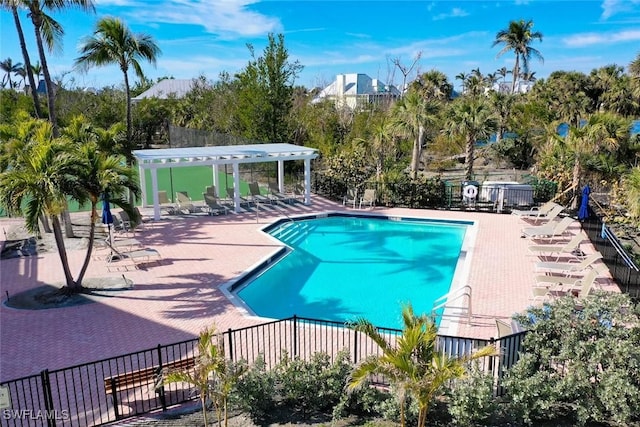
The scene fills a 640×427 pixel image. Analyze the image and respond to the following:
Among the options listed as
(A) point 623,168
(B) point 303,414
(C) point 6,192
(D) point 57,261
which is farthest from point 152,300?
(A) point 623,168

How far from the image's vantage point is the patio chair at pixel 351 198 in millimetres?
21834

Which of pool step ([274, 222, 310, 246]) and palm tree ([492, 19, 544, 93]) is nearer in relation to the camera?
pool step ([274, 222, 310, 246])

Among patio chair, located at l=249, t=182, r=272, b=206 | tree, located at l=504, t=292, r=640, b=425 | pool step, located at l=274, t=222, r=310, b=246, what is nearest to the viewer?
tree, located at l=504, t=292, r=640, b=425

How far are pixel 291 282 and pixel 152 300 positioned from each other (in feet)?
12.9

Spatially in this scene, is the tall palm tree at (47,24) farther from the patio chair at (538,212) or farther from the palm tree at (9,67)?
the palm tree at (9,67)

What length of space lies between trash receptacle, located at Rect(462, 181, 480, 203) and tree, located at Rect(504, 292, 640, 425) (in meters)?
13.7

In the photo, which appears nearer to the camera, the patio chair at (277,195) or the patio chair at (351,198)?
the patio chair at (351,198)

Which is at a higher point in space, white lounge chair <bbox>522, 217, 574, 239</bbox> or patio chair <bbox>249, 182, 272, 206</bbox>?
patio chair <bbox>249, 182, 272, 206</bbox>

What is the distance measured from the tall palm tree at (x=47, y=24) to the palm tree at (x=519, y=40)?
4587 cm

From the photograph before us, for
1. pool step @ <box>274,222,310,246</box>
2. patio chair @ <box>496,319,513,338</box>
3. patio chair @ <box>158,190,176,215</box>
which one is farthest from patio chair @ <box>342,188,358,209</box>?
patio chair @ <box>496,319,513,338</box>

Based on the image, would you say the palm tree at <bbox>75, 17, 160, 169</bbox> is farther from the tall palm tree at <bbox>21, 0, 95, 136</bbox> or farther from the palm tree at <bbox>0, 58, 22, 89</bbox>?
the palm tree at <bbox>0, 58, 22, 89</bbox>

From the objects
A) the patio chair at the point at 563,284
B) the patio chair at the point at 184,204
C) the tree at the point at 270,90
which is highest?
the tree at the point at 270,90

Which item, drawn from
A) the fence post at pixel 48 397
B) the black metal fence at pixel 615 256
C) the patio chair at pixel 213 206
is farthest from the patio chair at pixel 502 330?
the patio chair at pixel 213 206

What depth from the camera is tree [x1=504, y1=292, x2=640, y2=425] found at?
651 centimetres
